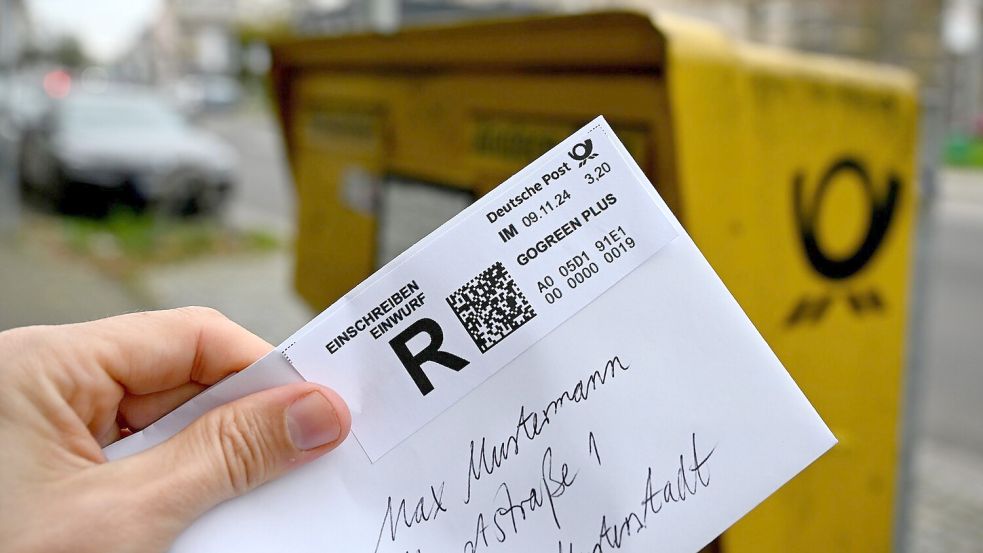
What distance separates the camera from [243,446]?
0.92m

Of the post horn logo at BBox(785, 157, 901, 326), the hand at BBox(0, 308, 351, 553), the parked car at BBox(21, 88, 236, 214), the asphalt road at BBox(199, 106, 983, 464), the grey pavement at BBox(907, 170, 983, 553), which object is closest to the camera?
the hand at BBox(0, 308, 351, 553)

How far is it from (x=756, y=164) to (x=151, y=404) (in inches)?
47.3

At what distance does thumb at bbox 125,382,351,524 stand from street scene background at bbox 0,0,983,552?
113 centimetres

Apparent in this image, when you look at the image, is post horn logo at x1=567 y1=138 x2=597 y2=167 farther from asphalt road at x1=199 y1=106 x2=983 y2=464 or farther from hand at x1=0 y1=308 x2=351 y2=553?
asphalt road at x1=199 y1=106 x2=983 y2=464

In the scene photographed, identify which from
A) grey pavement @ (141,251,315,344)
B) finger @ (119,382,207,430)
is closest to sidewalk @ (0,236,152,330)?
grey pavement @ (141,251,315,344)

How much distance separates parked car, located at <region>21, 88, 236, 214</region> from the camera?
1013 centimetres

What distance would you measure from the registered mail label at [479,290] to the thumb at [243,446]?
4 centimetres

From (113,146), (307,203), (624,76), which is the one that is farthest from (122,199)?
(624,76)

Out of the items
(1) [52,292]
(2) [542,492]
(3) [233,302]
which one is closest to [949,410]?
(3) [233,302]

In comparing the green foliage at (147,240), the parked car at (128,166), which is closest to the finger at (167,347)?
the green foliage at (147,240)

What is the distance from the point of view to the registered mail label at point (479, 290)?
37.9 inches

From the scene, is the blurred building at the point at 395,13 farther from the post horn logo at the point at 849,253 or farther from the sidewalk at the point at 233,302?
the post horn logo at the point at 849,253

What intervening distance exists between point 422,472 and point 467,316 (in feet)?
0.58

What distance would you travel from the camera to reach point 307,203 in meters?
3.37
